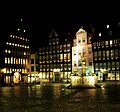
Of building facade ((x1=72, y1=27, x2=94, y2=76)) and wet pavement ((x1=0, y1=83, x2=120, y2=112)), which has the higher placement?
building facade ((x1=72, y1=27, x2=94, y2=76))

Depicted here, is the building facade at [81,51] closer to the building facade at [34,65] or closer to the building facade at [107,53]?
the building facade at [107,53]

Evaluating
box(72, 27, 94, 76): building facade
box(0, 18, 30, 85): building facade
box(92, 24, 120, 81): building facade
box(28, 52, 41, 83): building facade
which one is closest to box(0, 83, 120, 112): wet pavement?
box(0, 18, 30, 85): building facade

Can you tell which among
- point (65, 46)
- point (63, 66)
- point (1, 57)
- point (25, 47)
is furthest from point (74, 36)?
point (1, 57)

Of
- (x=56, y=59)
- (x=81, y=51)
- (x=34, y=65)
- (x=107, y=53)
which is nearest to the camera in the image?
(x=107, y=53)

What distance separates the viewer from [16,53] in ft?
343

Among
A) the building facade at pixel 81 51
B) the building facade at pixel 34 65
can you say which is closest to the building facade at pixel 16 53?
the building facade at pixel 34 65

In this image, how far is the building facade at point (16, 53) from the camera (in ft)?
320

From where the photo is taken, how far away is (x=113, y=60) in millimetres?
97375

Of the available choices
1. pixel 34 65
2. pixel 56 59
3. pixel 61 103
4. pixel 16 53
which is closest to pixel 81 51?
pixel 56 59

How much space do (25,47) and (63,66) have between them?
15.9m

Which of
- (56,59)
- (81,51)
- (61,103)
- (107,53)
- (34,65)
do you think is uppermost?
(81,51)

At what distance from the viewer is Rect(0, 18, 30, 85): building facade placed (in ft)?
320

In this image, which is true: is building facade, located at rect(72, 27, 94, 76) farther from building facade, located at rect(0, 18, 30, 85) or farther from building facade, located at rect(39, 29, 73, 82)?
building facade, located at rect(0, 18, 30, 85)

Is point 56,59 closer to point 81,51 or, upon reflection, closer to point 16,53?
point 81,51
